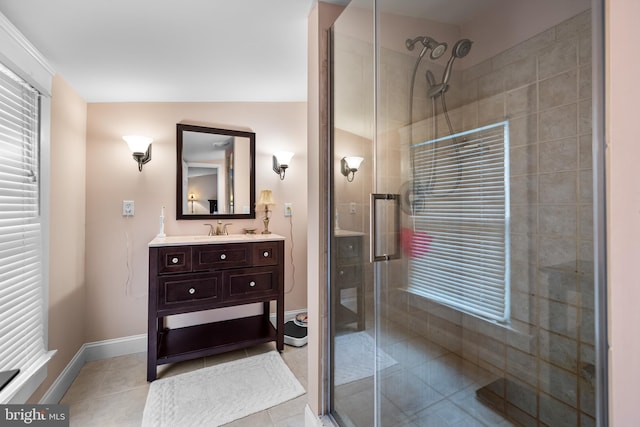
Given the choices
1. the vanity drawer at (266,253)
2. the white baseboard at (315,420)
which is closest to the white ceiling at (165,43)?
the vanity drawer at (266,253)

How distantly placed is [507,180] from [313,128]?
96 centimetres

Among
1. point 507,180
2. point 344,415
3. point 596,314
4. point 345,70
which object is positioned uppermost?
point 345,70

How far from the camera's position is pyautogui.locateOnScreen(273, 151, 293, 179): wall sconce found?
2.66 metres

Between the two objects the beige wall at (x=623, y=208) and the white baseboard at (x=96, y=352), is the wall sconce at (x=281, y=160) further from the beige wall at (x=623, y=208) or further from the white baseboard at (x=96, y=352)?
the beige wall at (x=623, y=208)

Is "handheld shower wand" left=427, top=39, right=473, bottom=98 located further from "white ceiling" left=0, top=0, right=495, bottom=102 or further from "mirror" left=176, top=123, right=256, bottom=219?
"mirror" left=176, top=123, right=256, bottom=219

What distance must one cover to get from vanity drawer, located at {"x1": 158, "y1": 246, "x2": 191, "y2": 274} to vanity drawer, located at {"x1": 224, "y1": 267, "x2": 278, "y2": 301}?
0.32 m

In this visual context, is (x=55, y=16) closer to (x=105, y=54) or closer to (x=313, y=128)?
(x=105, y=54)

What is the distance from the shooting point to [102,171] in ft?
7.31

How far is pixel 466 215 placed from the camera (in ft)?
2.88

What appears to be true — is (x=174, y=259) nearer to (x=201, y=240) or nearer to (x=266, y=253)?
(x=201, y=240)

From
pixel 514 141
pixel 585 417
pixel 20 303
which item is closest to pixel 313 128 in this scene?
pixel 514 141

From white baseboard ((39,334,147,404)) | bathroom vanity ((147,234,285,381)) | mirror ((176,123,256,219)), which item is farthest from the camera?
mirror ((176,123,256,219))

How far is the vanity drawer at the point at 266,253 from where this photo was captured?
230cm

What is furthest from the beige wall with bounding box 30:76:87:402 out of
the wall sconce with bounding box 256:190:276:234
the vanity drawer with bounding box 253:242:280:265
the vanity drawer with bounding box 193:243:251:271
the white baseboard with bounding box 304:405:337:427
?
the white baseboard with bounding box 304:405:337:427
